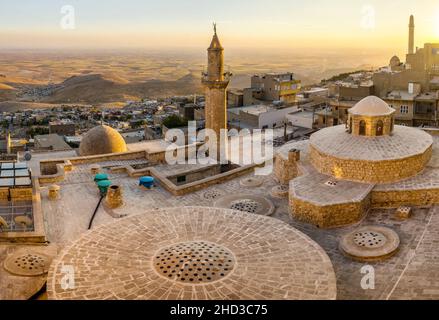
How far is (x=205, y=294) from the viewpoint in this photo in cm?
825

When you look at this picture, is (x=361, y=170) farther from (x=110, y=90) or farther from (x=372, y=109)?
(x=110, y=90)

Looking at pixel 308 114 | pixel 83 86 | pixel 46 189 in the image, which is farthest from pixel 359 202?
pixel 83 86

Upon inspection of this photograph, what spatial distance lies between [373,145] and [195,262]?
8790mm

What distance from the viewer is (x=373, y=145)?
51.3 ft

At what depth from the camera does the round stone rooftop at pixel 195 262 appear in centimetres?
841

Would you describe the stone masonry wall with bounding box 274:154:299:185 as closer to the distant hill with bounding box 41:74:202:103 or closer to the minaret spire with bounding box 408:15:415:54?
the minaret spire with bounding box 408:15:415:54

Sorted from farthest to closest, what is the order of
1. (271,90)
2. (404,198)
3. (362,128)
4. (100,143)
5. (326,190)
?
(271,90) → (100,143) → (362,128) → (326,190) → (404,198)

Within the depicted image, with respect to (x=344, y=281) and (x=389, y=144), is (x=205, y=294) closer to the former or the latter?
(x=344, y=281)

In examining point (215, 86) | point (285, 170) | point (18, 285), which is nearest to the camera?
point (18, 285)

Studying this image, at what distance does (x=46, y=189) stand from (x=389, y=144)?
1268 centimetres

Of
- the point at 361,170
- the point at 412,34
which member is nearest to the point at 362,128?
the point at 361,170

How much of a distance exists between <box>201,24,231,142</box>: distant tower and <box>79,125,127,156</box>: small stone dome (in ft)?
15.8

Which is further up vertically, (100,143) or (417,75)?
(417,75)

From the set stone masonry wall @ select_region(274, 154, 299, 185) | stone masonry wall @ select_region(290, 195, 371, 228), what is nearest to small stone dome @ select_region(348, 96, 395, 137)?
stone masonry wall @ select_region(274, 154, 299, 185)
